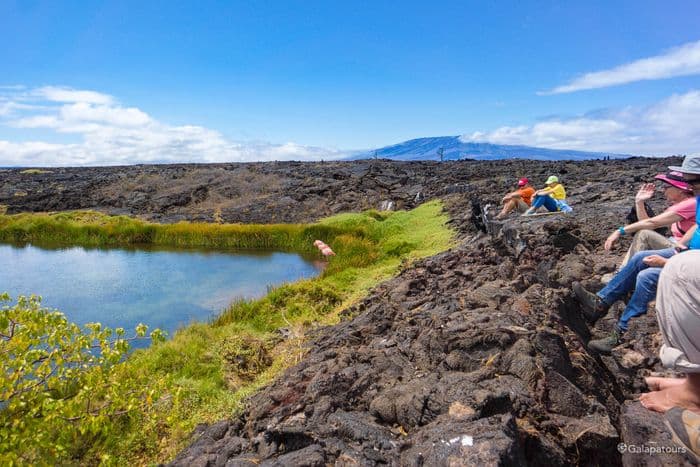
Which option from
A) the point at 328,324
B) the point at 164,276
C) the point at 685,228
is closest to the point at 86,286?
the point at 164,276

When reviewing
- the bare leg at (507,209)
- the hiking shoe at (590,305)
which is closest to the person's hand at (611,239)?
the hiking shoe at (590,305)

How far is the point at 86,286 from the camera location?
2234cm

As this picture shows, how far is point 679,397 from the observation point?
430 cm

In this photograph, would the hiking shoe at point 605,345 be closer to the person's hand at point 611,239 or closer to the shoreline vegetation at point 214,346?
the person's hand at point 611,239

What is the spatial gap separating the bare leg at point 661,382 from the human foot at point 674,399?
28 centimetres

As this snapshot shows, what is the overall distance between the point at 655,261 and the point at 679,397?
2.41m

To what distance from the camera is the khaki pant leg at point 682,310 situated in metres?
4.05

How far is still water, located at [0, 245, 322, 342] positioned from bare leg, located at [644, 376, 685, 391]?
15214 mm

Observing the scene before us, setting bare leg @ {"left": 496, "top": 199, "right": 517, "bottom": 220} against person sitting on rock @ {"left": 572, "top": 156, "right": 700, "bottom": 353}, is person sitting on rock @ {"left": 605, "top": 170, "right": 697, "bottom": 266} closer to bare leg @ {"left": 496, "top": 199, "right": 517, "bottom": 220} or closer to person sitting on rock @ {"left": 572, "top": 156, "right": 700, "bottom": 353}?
person sitting on rock @ {"left": 572, "top": 156, "right": 700, "bottom": 353}

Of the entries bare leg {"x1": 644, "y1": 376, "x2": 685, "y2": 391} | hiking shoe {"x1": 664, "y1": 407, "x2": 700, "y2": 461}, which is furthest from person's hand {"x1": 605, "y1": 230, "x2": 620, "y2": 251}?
hiking shoe {"x1": 664, "y1": 407, "x2": 700, "y2": 461}

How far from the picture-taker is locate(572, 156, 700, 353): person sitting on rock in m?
5.82

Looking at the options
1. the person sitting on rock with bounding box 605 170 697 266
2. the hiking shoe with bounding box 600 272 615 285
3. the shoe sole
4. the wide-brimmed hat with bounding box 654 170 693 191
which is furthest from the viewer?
the hiking shoe with bounding box 600 272 615 285

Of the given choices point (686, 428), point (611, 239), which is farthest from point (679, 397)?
point (611, 239)

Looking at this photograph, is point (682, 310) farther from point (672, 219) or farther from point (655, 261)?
point (672, 219)
